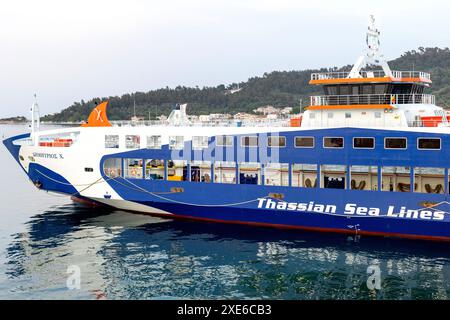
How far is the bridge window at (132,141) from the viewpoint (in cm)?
2764

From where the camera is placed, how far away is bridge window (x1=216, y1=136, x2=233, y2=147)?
83.9 feet

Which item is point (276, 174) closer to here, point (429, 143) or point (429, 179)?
point (429, 179)

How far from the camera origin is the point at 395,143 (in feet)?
73.9

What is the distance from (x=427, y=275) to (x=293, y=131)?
8779mm

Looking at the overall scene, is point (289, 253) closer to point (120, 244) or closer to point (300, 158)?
point (300, 158)

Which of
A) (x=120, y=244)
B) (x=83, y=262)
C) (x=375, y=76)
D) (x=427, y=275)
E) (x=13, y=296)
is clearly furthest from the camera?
(x=375, y=76)

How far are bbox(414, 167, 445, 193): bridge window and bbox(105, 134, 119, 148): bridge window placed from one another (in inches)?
595

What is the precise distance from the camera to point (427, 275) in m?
18.6

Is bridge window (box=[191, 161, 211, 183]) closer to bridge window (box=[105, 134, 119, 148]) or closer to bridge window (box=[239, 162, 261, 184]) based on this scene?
bridge window (box=[239, 162, 261, 184])

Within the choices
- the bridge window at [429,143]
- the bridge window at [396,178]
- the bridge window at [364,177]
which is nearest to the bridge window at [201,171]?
the bridge window at [364,177]

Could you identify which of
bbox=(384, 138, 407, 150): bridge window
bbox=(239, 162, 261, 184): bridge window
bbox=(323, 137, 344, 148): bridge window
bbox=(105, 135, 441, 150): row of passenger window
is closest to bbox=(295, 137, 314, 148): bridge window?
bbox=(105, 135, 441, 150): row of passenger window

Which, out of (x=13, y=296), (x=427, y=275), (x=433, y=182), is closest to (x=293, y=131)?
(x=433, y=182)

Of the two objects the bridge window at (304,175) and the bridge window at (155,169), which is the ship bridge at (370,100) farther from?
the bridge window at (155,169)

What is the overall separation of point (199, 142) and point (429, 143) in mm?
10813
